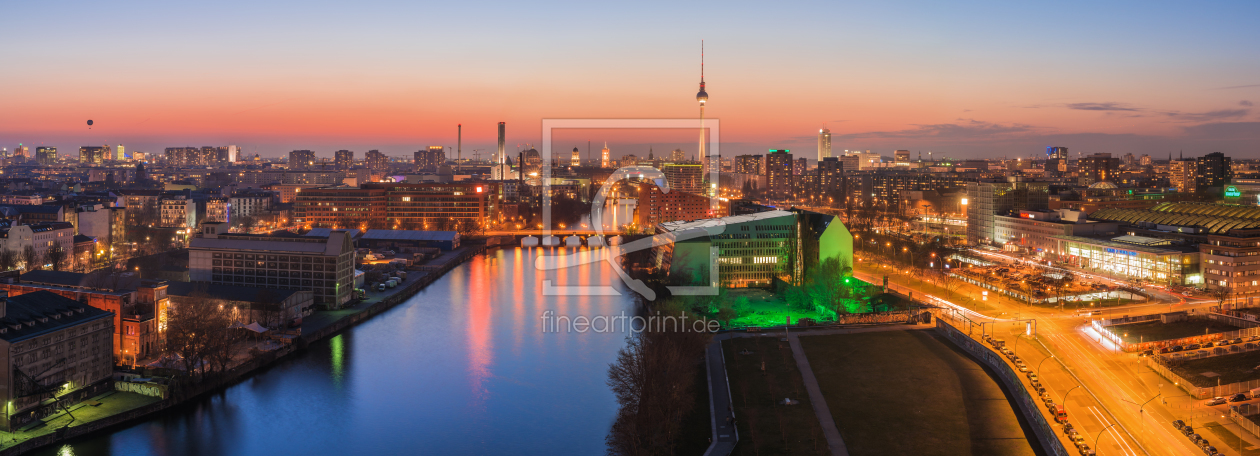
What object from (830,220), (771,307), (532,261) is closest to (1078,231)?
(830,220)

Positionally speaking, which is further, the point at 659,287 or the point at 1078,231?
the point at 1078,231

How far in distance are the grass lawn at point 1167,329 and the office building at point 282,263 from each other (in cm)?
1425

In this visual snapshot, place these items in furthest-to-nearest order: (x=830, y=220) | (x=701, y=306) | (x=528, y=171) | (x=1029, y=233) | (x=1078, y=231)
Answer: (x=528, y=171), (x=1029, y=233), (x=1078, y=231), (x=830, y=220), (x=701, y=306)

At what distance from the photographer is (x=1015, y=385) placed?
939cm

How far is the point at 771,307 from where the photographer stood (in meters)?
15.1

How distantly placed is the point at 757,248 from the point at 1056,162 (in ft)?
191

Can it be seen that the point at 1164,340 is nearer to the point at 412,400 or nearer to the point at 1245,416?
the point at 1245,416

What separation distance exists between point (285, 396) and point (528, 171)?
60.0m

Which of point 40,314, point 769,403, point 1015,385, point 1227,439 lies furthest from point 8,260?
point 1227,439

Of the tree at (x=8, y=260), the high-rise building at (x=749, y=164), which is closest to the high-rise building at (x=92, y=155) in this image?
the high-rise building at (x=749, y=164)

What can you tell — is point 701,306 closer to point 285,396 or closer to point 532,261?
point 285,396

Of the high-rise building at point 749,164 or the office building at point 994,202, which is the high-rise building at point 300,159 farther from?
the office building at point 994,202

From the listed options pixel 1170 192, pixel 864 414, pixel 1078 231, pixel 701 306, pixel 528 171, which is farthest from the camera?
pixel 528 171

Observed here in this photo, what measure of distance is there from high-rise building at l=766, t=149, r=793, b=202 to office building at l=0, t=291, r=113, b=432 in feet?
174
